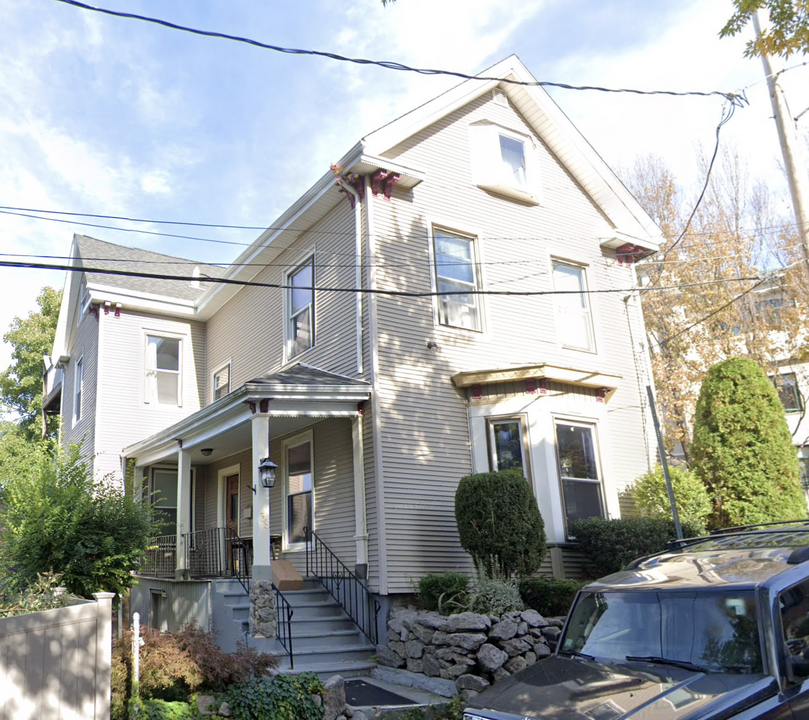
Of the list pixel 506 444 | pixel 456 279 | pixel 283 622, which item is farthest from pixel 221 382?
pixel 283 622

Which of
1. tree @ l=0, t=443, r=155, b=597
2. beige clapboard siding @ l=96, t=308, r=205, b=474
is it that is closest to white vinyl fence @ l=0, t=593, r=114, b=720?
tree @ l=0, t=443, r=155, b=597

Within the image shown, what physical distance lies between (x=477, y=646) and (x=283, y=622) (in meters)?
2.89

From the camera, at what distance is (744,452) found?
41.9 ft

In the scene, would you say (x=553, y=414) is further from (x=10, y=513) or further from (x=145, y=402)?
(x=145, y=402)

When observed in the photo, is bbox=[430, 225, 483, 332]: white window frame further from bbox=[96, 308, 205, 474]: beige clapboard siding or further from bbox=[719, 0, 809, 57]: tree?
bbox=[96, 308, 205, 474]: beige clapboard siding

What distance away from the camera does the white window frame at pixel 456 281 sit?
12.8 meters

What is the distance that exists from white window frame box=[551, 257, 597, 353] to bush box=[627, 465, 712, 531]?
2823 millimetres

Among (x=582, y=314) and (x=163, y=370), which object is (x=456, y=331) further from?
(x=163, y=370)

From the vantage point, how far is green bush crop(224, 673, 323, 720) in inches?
267

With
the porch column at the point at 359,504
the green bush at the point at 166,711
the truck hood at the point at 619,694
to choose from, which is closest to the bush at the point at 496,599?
the porch column at the point at 359,504

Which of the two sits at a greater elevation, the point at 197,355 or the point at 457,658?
the point at 197,355

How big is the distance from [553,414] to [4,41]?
9302 millimetres

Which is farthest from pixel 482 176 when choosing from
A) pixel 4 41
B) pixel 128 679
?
pixel 128 679

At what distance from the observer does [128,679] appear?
23.7 feet
